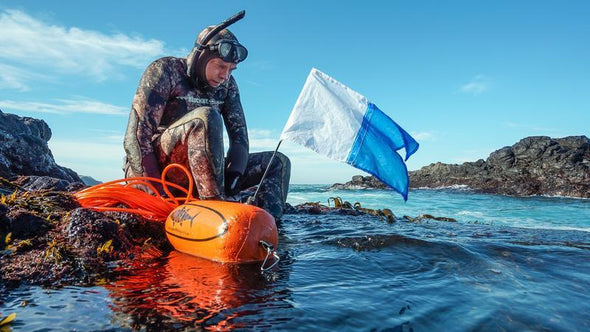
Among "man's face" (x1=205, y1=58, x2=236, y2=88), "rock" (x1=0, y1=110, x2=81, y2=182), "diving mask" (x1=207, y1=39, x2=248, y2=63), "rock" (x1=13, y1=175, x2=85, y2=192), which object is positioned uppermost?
"diving mask" (x1=207, y1=39, x2=248, y2=63)

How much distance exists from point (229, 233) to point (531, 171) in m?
34.5

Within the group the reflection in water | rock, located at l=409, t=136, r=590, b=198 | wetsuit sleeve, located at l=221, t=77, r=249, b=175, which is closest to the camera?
the reflection in water

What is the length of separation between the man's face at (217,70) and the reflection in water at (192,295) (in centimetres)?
263

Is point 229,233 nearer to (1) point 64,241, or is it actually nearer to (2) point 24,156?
(1) point 64,241

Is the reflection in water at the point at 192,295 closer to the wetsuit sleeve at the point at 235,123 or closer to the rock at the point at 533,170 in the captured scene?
the wetsuit sleeve at the point at 235,123

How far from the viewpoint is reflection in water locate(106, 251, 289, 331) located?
1.96m

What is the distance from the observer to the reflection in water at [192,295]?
1.96 m

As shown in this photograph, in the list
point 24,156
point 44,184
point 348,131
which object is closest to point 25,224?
point 44,184

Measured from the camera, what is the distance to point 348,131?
16.1ft

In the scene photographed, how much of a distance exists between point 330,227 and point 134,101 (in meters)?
3.33

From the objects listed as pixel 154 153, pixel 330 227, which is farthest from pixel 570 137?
pixel 154 153

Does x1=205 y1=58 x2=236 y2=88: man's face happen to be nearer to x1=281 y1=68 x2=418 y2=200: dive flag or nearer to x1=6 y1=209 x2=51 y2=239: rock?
x1=281 y1=68 x2=418 y2=200: dive flag

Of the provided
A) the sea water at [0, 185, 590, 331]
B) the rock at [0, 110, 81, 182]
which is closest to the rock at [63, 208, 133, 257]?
the sea water at [0, 185, 590, 331]

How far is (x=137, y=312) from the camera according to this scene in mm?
2047
